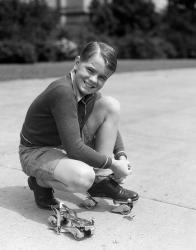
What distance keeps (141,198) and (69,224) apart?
2.60 ft

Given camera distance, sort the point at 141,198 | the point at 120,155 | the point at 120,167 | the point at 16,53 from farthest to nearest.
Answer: the point at 16,53
the point at 141,198
the point at 120,155
the point at 120,167

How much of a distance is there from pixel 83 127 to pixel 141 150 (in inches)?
71.6

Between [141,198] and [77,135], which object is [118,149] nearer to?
[141,198]

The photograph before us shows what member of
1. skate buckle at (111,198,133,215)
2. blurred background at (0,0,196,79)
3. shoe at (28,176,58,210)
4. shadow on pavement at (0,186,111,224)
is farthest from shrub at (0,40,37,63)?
skate buckle at (111,198,133,215)

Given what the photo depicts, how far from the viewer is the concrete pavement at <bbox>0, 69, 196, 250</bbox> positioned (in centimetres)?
285

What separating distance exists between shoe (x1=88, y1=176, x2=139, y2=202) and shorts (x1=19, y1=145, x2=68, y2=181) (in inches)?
13.3

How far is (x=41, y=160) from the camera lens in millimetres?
3156

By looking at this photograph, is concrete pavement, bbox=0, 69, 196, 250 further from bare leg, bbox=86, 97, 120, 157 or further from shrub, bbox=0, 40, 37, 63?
shrub, bbox=0, 40, 37, 63

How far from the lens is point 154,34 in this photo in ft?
Answer: 106

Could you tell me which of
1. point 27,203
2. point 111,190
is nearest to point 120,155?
point 111,190

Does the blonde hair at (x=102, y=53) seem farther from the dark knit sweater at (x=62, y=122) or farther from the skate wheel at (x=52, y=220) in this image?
the skate wheel at (x=52, y=220)

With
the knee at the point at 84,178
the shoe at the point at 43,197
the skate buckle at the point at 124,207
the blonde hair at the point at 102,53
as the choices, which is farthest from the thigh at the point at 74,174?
the blonde hair at the point at 102,53

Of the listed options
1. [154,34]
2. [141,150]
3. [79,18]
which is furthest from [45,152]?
[79,18]

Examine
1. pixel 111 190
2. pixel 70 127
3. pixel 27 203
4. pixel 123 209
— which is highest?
pixel 70 127
